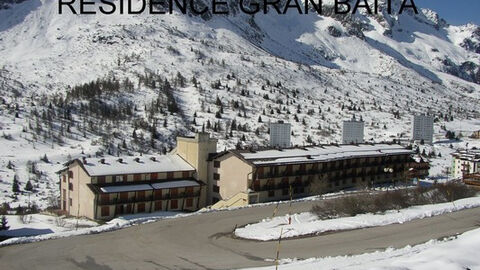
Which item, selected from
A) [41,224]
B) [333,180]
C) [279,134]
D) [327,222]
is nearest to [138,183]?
[41,224]

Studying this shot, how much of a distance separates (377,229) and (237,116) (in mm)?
129324

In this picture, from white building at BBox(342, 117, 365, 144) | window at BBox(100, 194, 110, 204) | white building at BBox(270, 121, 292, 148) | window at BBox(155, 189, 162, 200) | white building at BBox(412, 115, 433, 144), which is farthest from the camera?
white building at BBox(412, 115, 433, 144)

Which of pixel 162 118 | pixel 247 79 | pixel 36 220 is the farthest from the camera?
pixel 247 79

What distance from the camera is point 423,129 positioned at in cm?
14625

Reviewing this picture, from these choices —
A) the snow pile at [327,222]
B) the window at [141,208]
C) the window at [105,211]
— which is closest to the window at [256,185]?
the window at [141,208]

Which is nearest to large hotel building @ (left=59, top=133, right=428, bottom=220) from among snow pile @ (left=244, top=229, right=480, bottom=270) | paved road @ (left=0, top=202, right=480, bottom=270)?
paved road @ (left=0, top=202, right=480, bottom=270)

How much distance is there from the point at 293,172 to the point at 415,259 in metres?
41.3

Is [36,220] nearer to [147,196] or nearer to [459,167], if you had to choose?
[147,196]

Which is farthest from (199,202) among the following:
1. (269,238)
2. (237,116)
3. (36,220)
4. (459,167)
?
(237,116)

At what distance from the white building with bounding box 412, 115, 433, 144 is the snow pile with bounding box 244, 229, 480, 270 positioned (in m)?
126

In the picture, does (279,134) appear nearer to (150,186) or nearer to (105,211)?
(150,186)

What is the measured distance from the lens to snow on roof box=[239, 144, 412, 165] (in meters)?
59.4

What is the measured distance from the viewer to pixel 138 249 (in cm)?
2817

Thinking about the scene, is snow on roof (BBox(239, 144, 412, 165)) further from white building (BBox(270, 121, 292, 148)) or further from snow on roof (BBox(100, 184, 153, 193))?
white building (BBox(270, 121, 292, 148))
